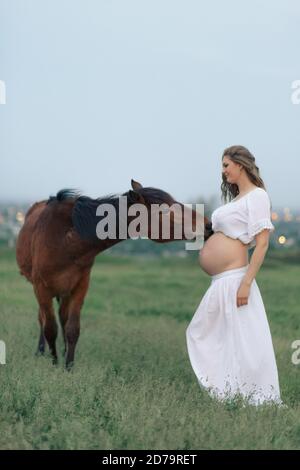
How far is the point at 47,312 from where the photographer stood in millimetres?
6527

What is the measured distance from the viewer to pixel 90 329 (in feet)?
30.4

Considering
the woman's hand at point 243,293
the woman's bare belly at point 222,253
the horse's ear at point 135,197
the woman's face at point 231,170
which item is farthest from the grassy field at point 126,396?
the woman's face at point 231,170

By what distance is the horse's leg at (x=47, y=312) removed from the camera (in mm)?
6449

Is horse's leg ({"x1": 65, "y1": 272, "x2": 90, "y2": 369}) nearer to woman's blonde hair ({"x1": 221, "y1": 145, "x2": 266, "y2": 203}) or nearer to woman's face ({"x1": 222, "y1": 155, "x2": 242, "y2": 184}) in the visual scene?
woman's face ({"x1": 222, "y1": 155, "x2": 242, "y2": 184})

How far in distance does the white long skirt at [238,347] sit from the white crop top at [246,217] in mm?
309

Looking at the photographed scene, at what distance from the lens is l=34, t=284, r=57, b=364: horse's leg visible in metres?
6.45

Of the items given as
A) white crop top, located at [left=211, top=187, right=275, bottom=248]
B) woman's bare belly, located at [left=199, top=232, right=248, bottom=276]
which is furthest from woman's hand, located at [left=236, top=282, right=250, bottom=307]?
white crop top, located at [left=211, top=187, right=275, bottom=248]

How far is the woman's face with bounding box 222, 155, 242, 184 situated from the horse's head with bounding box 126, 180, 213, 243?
0.38 m

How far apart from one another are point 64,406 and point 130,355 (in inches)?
103

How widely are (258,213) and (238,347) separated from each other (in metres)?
1.07
